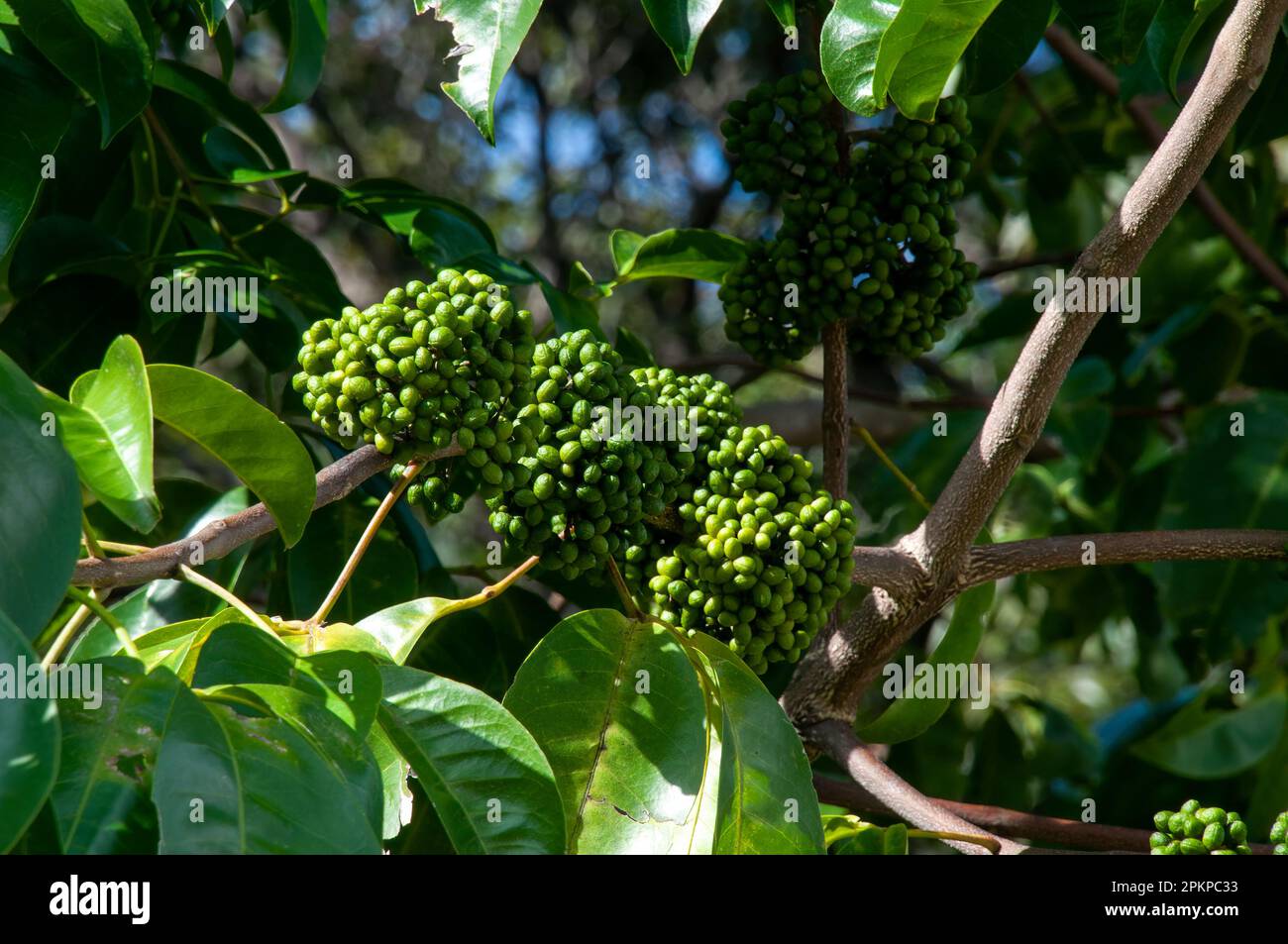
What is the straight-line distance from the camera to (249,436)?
1284 millimetres

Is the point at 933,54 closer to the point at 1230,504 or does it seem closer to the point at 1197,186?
the point at 1230,504

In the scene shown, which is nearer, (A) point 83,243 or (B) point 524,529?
(B) point 524,529

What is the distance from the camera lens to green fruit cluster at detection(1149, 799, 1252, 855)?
138 cm

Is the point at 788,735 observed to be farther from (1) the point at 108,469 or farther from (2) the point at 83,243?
(2) the point at 83,243

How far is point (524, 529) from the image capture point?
1.40m

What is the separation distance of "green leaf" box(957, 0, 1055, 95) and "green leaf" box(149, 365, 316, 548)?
A: 0.91 m

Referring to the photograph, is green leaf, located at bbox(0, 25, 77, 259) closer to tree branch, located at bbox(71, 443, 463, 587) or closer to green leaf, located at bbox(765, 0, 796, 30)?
tree branch, located at bbox(71, 443, 463, 587)

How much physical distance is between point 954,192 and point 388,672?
0.98 metres

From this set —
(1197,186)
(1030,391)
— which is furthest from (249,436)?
(1197,186)

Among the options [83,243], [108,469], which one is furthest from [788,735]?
[83,243]

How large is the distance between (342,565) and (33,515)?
0.92m

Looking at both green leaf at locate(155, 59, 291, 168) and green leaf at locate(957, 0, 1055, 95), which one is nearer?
green leaf at locate(957, 0, 1055, 95)

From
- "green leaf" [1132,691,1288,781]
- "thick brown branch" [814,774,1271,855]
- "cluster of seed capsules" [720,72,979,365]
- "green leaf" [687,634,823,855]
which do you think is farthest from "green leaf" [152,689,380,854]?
"green leaf" [1132,691,1288,781]

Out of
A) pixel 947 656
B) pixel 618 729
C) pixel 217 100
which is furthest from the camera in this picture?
pixel 217 100
